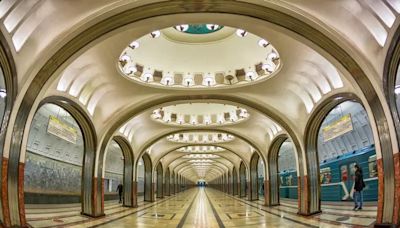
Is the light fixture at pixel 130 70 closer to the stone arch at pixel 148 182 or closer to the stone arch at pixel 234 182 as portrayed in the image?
the stone arch at pixel 148 182

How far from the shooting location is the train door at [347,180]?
15.6 m

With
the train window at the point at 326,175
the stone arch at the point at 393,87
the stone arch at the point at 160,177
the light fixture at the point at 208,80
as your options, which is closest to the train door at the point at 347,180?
the train window at the point at 326,175

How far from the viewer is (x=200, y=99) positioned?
14.0m

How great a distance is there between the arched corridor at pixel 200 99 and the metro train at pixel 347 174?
3.5 inches

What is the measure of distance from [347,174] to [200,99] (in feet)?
27.5

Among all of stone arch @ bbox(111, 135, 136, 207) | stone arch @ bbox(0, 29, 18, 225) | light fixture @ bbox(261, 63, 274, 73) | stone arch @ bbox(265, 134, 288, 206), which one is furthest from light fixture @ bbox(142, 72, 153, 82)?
stone arch @ bbox(265, 134, 288, 206)

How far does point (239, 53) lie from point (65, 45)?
266 inches

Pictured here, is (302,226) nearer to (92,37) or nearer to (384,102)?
(384,102)

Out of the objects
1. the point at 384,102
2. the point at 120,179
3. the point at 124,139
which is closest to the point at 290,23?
the point at 384,102

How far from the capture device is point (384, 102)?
7.29m

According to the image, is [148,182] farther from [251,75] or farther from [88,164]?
[251,75]

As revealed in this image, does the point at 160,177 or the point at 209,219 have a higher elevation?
the point at 160,177

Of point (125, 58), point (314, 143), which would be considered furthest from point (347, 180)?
point (125, 58)

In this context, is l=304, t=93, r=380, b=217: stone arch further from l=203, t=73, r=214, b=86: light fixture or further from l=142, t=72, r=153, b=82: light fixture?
l=142, t=72, r=153, b=82: light fixture
